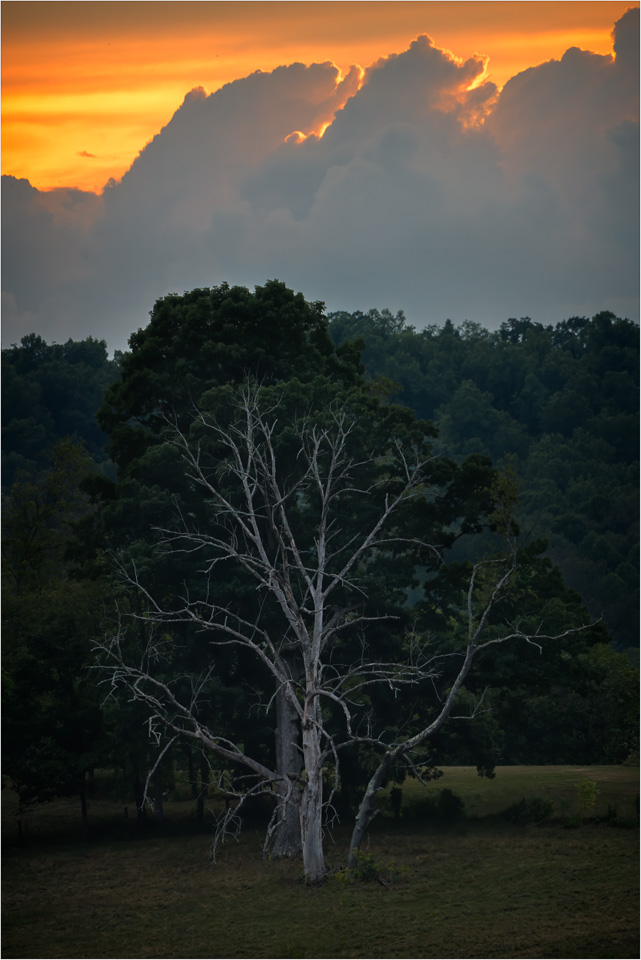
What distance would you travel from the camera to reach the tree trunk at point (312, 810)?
19984 mm

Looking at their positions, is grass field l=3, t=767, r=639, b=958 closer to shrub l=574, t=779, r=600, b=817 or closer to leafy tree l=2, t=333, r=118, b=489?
shrub l=574, t=779, r=600, b=817

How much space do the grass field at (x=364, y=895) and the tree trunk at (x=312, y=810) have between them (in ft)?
1.42

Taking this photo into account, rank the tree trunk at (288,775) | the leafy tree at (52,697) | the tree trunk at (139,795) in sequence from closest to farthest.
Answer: the tree trunk at (288,775) < the leafy tree at (52,697) < the tree trunk at (139,795)

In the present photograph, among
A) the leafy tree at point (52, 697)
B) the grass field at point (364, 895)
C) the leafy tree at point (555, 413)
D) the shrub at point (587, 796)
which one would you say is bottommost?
the grass field at point (364, 895)

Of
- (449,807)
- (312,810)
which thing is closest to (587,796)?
(449,807)

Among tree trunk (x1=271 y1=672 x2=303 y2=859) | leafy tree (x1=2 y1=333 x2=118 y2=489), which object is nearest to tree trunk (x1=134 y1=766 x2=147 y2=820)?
tree trunk (x1=271 y1=672 x2=303 y2=859)

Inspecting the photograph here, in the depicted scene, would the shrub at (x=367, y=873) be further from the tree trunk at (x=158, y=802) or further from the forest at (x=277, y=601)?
the tree trunk at (x=158, y=802)

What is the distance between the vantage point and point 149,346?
1023 inches

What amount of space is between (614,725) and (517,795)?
195 inches

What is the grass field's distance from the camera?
16625 mm

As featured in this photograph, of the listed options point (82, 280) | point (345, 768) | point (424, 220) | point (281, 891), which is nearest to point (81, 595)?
point (345, 768)

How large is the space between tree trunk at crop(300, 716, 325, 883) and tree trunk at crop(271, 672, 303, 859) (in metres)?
0.65

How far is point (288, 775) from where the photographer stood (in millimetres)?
21156

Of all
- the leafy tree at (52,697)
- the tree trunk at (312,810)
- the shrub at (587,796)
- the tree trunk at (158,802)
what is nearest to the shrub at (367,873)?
the tree trunk at (312,810)
